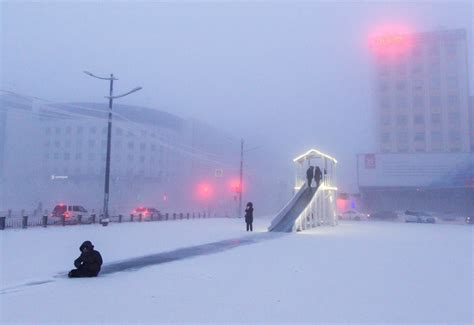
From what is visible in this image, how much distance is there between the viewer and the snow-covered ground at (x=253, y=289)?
7.00 metres

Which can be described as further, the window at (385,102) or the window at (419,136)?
the window at (385,102)

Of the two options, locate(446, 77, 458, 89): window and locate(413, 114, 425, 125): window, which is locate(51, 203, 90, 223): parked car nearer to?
locate(413, 114, 425, 125): window

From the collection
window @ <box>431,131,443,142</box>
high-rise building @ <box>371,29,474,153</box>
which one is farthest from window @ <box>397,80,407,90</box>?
window @ <box>431,131,443,142</box>

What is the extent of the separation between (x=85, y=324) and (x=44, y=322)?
0.66 meters

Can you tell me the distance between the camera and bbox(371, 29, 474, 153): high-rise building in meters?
73.4

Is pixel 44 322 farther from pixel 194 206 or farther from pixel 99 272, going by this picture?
pixel 194 206

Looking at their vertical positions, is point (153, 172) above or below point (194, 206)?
above

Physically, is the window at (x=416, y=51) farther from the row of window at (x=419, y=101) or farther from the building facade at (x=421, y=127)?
the row of window at (x=419, y=101)

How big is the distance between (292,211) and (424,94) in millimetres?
59361

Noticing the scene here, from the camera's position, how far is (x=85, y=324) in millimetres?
6414

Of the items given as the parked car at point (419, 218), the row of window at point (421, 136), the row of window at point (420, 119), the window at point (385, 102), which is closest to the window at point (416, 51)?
the window at point (385, 102)

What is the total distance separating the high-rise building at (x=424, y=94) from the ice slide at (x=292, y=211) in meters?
50.7

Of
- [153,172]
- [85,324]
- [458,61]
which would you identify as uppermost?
[458,61]

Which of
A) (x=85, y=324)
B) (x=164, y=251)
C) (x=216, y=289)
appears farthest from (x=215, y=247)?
(x=85, y=324)
